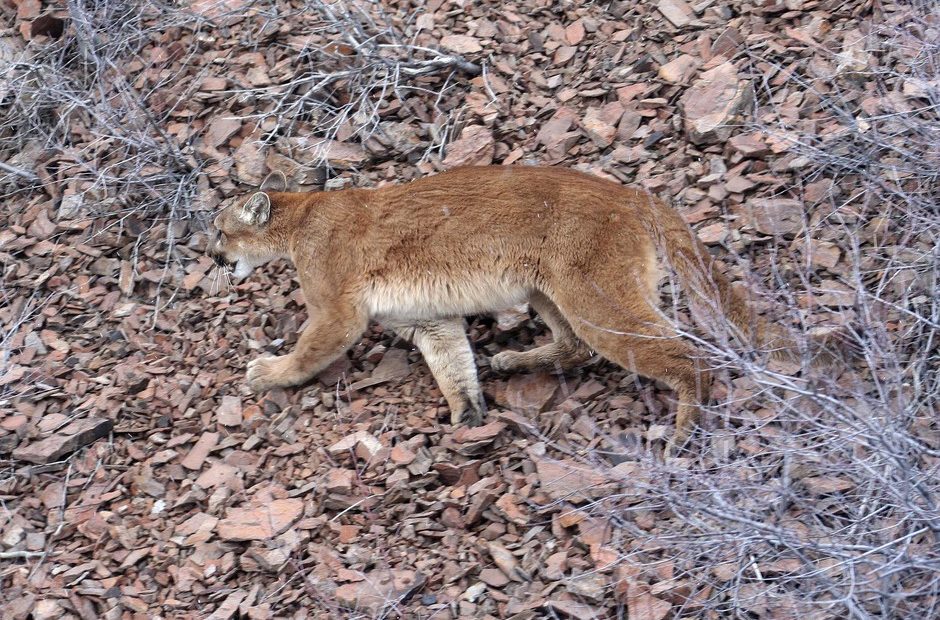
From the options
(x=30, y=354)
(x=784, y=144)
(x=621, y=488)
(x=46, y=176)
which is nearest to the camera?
(x=621, y=488)

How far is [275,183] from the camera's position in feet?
27.0

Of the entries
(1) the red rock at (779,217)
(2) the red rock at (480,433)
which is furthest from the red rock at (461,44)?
(2) the red rock at (480,433)

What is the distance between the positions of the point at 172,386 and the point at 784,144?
4.38 metres

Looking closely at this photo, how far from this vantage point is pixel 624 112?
816 cm

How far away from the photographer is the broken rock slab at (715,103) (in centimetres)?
775

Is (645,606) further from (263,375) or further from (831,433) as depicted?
(263,375)

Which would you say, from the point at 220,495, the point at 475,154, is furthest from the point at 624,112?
the point at 220,495

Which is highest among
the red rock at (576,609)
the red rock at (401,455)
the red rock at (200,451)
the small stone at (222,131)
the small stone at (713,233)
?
the small stone at (713,233)

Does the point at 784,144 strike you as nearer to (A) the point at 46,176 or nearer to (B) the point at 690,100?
(B) the point at 690,100

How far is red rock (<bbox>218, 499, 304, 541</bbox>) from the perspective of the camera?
6.35 metres

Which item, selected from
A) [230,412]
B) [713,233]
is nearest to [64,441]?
[230,412]

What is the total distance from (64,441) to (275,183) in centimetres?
234

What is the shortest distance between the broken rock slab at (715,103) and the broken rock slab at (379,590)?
146 inches

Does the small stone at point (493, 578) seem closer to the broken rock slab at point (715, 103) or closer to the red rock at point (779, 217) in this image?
the red rock at point (779, 217)
